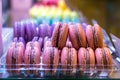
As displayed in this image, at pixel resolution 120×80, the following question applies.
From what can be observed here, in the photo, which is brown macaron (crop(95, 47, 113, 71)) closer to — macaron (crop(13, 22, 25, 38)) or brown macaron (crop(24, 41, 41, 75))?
brown macaron (crop(24, 41, 41, 75))

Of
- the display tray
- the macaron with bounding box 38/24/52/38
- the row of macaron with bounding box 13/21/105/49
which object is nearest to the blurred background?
the macaron with bounding box 38/24/52/38

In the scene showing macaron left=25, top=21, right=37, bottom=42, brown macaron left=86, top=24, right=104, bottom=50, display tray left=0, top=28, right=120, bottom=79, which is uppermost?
macaron left=25, top=21, right=37, bottom=42

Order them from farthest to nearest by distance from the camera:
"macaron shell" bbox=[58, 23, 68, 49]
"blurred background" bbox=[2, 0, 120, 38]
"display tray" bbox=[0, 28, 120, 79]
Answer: "blurred background" bbox=[2, 0, 120, 38], "macaron shell" bbox=[58, 23, 68, 49], "display tray" bbox=[0, 28, 120, 79]

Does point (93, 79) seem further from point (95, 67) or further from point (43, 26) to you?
point (43, 26)

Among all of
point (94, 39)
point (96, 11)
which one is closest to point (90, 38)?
point (94, 39)

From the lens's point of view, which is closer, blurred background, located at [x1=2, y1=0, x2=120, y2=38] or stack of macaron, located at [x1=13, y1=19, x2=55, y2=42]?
stack of macaron, located at [x1=13, y1=19, x2=55, y2=42]

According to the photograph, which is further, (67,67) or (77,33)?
(77,33)

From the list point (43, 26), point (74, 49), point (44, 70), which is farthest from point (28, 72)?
point (43, 26)

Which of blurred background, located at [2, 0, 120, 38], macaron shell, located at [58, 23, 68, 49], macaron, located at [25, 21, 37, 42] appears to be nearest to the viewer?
macaron shell, located at [58, 23, 68, 49]
